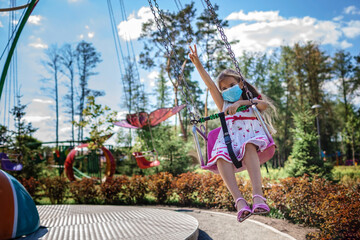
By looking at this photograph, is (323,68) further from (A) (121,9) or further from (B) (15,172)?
(B) (15,172)

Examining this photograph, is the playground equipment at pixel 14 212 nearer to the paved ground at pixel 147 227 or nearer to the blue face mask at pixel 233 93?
the paved ground at pixel 147 227

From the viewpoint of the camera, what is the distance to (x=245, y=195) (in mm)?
8242

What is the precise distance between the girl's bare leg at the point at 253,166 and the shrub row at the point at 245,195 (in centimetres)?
281

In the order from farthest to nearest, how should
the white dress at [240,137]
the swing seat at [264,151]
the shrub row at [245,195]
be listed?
1. the shrub row at [245,195]
2. the swing seat at [264,151]
3. the white dress at [240,137]

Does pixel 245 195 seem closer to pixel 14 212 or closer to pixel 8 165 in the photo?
pixel 14 212

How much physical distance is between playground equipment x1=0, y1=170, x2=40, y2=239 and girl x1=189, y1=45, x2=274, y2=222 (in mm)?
3299

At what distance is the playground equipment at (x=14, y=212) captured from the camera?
4.22 meters

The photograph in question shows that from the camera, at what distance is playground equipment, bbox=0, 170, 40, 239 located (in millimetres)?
4219

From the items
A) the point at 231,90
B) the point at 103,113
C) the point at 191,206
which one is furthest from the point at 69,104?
the point at 231,90

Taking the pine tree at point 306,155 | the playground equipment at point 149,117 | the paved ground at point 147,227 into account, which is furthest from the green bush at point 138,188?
the pine tree at point 306,155

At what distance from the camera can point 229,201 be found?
8.28m

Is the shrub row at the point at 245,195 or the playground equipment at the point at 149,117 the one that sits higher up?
the playground equipment at the point at 149,117

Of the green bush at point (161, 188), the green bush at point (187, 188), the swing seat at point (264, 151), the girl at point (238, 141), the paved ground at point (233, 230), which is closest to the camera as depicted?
the girl at point (238, 141)

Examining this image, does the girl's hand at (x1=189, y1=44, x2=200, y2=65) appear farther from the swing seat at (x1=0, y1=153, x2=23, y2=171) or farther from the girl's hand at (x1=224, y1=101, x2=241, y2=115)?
the swing seat at (x1=0, y1=153, x2=23, y2=171)
